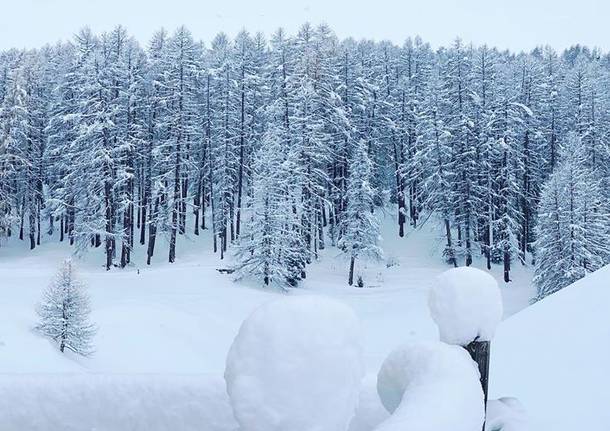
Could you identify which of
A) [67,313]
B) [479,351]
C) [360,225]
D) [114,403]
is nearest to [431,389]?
[479,351]

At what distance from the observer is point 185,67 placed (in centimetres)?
3475

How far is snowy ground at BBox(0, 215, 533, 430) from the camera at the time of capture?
50.8ft

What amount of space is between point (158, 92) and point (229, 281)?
15724 millimetres

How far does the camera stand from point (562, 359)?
6559 millimetres

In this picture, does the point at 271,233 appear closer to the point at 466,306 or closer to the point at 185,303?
the point at 185,303

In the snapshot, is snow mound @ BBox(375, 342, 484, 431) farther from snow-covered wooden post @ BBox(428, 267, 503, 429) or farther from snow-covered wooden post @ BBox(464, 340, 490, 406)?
snow-covered wooden post @ BBox(464, 340, 490, 406)

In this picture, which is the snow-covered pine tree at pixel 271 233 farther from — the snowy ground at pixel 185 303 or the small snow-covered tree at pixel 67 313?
the small snow-covered tree at pixel 67 313

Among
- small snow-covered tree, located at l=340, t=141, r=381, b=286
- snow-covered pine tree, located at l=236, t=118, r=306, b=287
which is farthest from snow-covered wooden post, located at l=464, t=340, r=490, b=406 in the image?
small snow-covered tree, located at l=340, t=141, r=381, b=286

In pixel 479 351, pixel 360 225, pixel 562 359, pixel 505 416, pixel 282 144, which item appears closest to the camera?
pixel 479 351

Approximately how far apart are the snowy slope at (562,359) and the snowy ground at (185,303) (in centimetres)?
352

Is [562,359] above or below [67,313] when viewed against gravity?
above

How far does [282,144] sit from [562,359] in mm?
26326

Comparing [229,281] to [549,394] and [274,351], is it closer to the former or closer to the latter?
[549,394]

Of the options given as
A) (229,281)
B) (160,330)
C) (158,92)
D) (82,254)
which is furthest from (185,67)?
(160,330)
